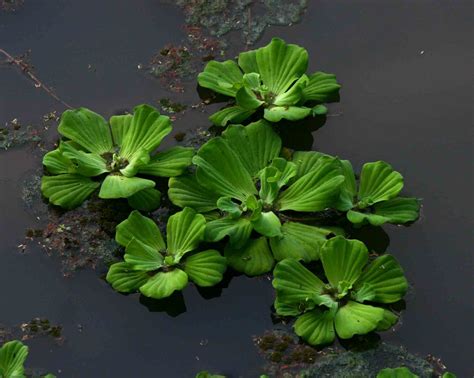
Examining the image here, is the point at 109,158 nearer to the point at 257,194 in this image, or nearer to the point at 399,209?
the point at 257,194

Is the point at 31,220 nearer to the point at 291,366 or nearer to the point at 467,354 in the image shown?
the point at 291,366

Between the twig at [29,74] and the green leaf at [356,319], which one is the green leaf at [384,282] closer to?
the green leaf at [356,319]

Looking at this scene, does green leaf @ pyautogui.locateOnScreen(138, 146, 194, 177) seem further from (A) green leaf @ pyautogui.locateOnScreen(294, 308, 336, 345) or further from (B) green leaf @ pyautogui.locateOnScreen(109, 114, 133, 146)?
(A) green leaf @ pyautogui.locateOnScreen(294, 308, 336, 345)

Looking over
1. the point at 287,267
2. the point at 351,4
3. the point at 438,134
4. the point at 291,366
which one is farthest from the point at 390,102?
the point at 291,366

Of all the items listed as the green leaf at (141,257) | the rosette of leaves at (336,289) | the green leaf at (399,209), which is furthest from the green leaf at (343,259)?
the green leaf at (141,257)

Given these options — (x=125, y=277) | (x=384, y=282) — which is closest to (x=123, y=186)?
(x=125, y=277)
